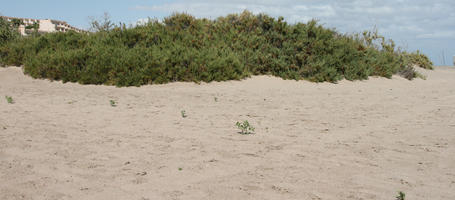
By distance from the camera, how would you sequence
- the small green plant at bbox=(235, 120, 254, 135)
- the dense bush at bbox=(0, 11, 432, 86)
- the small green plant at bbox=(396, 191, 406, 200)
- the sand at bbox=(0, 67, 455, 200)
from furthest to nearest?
the dense bush at bbox=(0, 11, 432, 86), the small green plant at bbox=(235, 120, 254, 135), the sand at bbox=(0, 67, 455, 200), the small green plant at bbox=(396, 191, 406, 200)

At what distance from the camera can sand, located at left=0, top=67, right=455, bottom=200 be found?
180 inches

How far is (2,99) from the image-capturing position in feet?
34.1

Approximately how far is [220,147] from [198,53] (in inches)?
325

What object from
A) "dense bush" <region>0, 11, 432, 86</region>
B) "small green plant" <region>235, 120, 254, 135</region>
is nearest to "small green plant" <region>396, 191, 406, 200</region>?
"small green plant" <region>235, 120, 254, 135</region>

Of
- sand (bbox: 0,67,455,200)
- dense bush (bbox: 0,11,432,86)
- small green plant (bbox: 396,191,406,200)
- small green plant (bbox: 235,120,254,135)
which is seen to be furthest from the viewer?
dense bush (bbox: 0,11,432,86)

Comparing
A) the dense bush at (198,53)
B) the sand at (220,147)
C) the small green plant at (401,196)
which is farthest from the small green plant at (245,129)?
the dense bush at (198,53)

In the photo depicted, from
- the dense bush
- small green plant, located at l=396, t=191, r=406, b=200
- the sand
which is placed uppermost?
the dense bush

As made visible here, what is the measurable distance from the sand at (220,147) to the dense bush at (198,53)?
6.30ft

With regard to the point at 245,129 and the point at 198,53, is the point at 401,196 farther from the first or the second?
the point at 198,53

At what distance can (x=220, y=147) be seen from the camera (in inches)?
244

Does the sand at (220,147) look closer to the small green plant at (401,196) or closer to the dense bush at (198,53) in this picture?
the small green plant at (401,196)

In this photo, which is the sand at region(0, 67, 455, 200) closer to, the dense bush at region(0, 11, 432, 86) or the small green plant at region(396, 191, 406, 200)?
the small green plant at region(396, 191, 406, 200)

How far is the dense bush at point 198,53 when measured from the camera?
13500 mm

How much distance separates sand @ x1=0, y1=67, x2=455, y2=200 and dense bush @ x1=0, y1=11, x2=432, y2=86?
6.30ft
